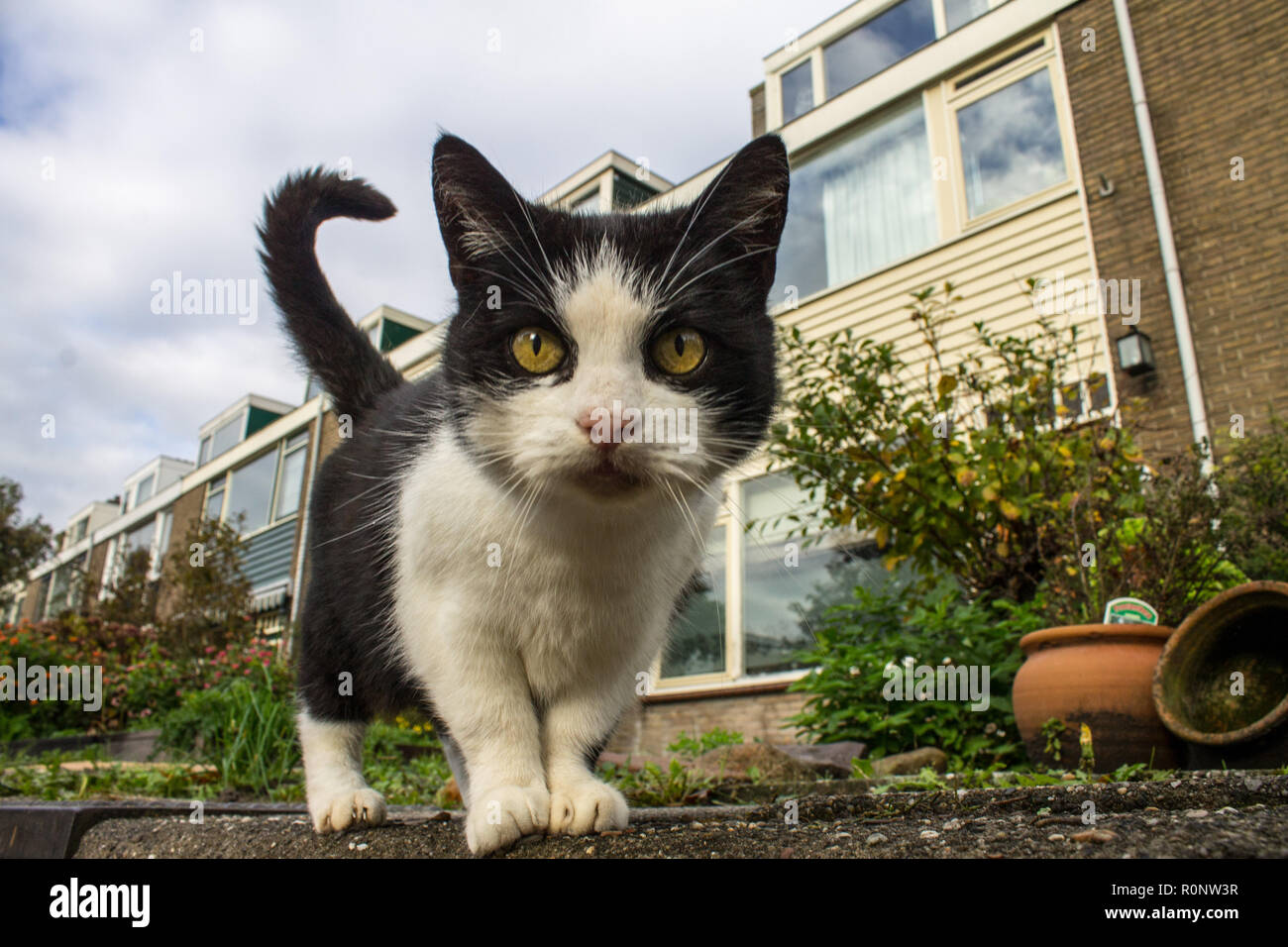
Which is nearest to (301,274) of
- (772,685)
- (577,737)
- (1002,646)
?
(577,737)

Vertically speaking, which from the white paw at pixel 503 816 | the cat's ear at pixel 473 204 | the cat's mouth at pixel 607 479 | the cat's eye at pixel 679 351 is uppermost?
the cat's ear at pixel 473 204

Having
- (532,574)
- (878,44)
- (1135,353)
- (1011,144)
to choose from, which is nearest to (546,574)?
(532,574)

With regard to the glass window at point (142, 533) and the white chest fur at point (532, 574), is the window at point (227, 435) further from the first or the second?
the white chest fur at point (532, 574)

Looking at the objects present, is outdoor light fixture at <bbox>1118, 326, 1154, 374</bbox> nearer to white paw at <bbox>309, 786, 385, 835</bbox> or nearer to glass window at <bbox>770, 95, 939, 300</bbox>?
glass window at <bbox>770, 95, 939, 300</bbox>

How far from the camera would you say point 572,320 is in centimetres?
167

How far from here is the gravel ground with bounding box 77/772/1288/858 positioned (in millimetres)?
1140

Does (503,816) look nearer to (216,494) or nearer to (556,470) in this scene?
(556,470)

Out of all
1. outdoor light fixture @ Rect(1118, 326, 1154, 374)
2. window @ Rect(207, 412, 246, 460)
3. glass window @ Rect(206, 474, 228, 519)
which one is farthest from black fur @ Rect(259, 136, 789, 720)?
window @ Rect(207, 412, 246, 460)

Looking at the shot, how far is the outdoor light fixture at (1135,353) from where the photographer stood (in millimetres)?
5746

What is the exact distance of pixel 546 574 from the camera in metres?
1.72

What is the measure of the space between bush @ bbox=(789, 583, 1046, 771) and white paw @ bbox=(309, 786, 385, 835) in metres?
2.52

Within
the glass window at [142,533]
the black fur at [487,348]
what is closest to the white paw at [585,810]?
the black fur at [487,348]

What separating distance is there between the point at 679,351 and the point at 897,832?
1.02 m

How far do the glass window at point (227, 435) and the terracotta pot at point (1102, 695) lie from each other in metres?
21.9
